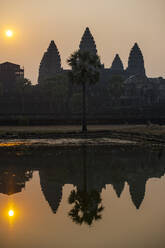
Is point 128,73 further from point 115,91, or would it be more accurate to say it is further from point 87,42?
point 115,91

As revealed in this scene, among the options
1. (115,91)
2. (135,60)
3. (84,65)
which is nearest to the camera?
(84,65)

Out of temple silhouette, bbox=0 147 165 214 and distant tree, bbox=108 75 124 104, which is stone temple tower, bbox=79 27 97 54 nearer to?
distant tree, bbox=108 75 124 104

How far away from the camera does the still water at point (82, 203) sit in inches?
461

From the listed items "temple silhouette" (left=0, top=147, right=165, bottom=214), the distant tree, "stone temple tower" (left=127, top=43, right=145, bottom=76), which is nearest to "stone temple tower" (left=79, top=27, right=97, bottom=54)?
"stone temple tower" (left=127, top=43, right=145, bottom=76)

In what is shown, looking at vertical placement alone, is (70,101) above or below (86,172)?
above

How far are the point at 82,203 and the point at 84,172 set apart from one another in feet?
23.0

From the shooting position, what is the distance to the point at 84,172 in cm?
2258

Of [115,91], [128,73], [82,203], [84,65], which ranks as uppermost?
[128,73]

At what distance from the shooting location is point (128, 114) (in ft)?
266

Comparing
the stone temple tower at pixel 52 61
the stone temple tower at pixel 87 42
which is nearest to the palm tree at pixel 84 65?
the stone temple tower at pixel 87 42

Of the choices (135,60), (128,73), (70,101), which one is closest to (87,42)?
(128,73)

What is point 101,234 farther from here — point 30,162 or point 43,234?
point 30,162

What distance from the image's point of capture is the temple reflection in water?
16.4 m

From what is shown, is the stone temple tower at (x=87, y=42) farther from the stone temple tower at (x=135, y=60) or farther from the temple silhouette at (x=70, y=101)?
the temple silhouette at (x=70, y=101)
